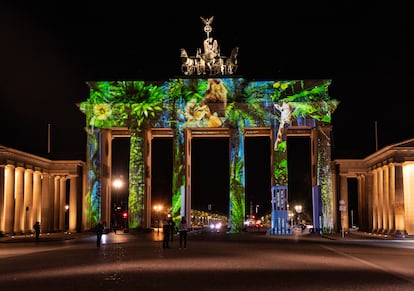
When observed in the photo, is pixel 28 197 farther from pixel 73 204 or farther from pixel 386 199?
pixel 386 199

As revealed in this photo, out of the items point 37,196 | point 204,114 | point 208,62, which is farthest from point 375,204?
point 37,196

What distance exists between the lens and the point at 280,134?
70562 mm

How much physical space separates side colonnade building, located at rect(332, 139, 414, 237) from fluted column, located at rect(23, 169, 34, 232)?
3153cm

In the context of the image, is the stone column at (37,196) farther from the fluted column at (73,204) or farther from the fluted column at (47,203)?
the fluted column at (73,204)

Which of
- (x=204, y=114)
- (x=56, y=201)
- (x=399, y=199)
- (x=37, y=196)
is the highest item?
(x=204, y=114)

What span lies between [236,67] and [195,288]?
56.1m

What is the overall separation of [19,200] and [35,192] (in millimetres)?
6572

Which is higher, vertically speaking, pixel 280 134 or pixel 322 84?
pixel 322 84

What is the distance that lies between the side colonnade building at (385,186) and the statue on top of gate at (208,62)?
16.2 meters

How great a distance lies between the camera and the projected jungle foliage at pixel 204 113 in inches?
2761

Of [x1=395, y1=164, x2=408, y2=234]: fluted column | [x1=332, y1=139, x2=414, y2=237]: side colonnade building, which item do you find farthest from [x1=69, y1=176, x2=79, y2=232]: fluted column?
[x1=395, y1=164, x2=408, y2=234]: fluted column

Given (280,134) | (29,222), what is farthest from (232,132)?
(29,222)

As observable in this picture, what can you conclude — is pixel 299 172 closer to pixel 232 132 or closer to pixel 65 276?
pixel 232 132

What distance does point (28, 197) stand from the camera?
67.3m
